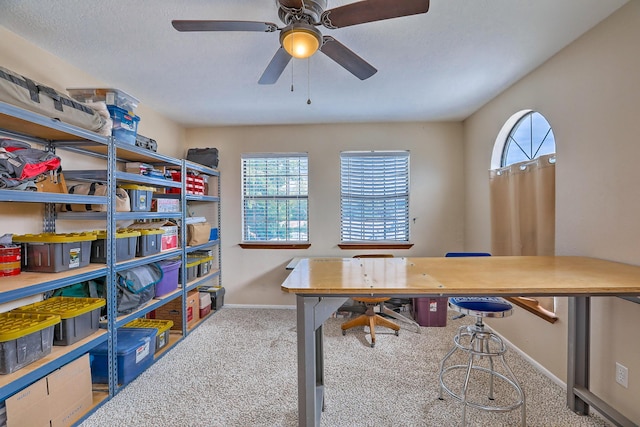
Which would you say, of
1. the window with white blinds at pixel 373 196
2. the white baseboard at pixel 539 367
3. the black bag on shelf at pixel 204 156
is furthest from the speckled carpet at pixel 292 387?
the black bag on shelf at pixel 204 156

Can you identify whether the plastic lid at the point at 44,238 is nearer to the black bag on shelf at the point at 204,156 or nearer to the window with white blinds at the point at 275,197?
the black bag on shelf at the point at 204,156

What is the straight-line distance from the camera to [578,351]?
5.65 feet

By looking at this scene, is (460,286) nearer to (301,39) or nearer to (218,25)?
(301,39)

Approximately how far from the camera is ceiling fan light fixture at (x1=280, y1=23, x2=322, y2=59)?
131cm

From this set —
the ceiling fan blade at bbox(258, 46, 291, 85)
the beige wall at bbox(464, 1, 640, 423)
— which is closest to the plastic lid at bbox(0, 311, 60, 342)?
the ceiling fan blade at bbox(258, 46, 291, 85)

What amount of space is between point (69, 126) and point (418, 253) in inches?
142

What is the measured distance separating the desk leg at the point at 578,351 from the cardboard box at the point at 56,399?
3.12 meters

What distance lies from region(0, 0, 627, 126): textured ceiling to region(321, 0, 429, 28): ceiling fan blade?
357 millimetres

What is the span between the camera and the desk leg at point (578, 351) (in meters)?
1.69

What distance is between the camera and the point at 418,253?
3.60 meters

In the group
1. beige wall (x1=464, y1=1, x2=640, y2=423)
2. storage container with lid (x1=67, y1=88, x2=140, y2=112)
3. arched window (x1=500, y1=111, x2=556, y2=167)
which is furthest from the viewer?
arched window (x1=500, y1=111, x2=556, y2=167)

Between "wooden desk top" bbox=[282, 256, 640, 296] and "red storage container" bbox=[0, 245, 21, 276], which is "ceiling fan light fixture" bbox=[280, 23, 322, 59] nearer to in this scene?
"wooden desk top" bbox=[282, 256, 640, 296]

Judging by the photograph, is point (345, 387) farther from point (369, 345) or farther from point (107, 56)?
point (107, 56)

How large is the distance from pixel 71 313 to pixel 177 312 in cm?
127
